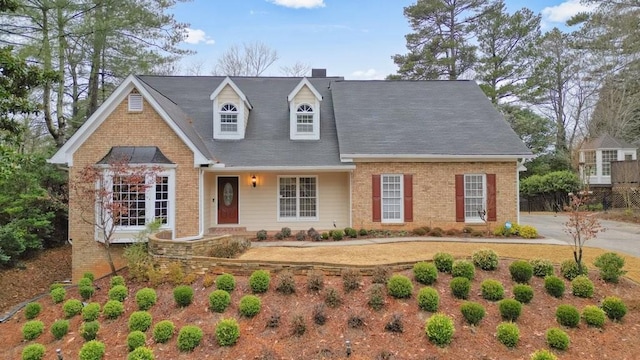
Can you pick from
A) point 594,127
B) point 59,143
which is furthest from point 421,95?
point 594,127

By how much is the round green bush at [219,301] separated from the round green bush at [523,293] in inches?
236

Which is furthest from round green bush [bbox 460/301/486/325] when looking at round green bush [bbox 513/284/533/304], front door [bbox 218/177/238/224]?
front door [bbox 218/177/238/224]

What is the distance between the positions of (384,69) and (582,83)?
1659 cm

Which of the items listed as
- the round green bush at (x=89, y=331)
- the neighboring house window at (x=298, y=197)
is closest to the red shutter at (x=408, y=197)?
the neighboring house window at (x=298, y=197)

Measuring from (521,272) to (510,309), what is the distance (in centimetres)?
150

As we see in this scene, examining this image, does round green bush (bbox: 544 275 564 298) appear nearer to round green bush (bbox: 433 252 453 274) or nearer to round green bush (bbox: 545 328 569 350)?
round green bush (bbox: 545 328 569 350)

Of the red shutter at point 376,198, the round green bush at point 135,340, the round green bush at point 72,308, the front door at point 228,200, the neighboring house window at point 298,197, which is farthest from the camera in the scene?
the neighboring house window at point 298,197

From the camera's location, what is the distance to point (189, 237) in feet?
36.5

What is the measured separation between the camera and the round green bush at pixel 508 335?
238 inches

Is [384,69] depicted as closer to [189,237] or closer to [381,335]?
[189,237]

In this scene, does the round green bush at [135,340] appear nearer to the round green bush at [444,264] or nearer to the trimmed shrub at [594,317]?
the round green bush at [444,264]

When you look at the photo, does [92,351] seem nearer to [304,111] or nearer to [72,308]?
[72,308]

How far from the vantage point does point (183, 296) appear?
749cm

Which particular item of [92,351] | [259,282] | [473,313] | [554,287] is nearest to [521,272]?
[554,287]
